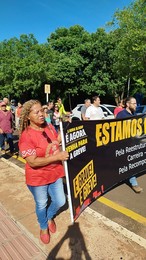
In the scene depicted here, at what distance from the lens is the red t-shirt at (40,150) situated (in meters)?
2.88

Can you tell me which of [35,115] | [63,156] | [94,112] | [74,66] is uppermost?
[74,66]

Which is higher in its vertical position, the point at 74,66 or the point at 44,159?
the point at 74,66

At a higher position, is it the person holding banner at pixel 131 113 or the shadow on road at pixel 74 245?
the person holding banner at pixel 131 113

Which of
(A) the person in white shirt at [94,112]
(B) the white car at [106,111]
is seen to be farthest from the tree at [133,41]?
(A) the person in white shirt at [94,112]

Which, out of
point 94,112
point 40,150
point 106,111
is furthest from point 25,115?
point 106,111

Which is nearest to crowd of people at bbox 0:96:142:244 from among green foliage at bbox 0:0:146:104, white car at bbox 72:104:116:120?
white car at bbox 72:104:116:120

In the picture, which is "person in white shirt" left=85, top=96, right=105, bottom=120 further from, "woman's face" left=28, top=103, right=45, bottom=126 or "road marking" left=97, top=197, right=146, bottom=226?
"woman's face" left=28, top=103, right=45, bottom=126

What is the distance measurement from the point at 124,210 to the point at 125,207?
13 centimetres

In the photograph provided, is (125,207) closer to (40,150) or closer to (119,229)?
(119,229)

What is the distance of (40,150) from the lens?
2.93m

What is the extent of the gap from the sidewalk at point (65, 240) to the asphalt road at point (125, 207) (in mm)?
247

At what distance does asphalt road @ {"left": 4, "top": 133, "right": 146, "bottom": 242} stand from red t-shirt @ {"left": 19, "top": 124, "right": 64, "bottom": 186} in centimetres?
133

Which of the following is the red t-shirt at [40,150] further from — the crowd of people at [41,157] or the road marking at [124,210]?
the road marking at [124,210]

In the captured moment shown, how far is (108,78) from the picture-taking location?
25.8 meters
